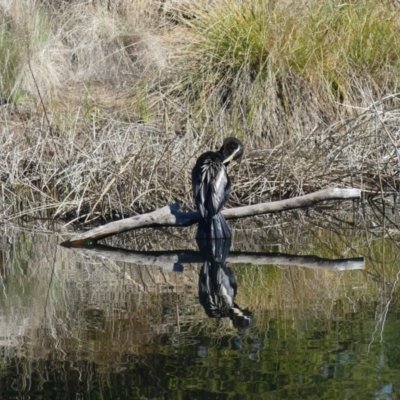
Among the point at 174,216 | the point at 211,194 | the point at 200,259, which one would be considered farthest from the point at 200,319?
the point at 174,216

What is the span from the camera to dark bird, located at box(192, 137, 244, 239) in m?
7.99

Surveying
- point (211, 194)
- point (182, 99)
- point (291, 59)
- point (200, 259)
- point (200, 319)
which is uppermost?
point (291, 59)

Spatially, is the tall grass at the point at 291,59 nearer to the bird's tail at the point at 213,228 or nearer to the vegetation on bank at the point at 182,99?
the vegetation on bank at the point at 182,99

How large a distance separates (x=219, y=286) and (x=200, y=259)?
107 cm

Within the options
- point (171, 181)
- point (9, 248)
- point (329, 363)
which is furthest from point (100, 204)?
point (329, 363)

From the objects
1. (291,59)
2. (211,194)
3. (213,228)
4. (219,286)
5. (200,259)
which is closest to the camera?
(219,286)

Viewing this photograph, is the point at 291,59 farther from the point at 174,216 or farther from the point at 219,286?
the point at 219,286

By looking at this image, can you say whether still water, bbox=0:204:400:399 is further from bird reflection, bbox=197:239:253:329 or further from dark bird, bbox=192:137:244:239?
dark bird, bbox=192:137:244:239

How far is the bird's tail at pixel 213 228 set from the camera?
8070 mm

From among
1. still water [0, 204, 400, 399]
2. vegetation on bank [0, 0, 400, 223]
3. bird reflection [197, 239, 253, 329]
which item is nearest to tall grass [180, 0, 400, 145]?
vegetation on bank [0, 0, 400, 223]

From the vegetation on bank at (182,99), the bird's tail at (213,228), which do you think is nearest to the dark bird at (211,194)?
the bird's tail at (213,228)

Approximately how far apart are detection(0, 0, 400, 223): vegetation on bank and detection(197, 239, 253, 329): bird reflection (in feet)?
4.21

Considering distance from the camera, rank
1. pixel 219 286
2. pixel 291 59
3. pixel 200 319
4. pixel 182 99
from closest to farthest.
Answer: pixel 200 319 < pixel 219 286 < pixel 291 59 < pixel 182 99

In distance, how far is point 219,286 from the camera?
254 inches
